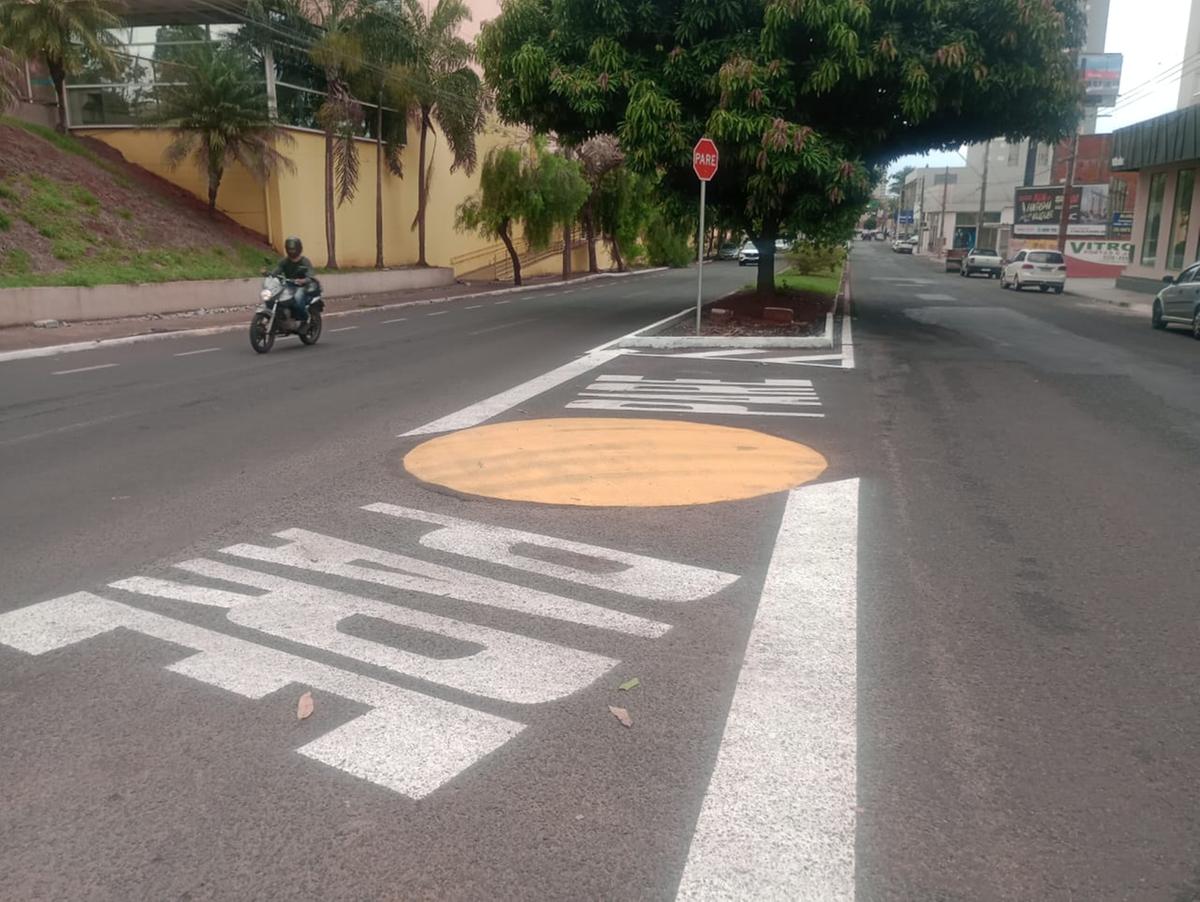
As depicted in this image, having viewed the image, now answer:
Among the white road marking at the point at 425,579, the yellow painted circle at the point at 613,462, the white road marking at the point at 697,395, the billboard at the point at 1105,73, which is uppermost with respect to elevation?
the billboard at the point at 1105,73

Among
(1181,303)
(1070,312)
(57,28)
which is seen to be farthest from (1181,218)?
(57,28)

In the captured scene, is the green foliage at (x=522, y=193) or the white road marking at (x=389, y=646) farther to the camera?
the green foliage at (x=522, y=193)

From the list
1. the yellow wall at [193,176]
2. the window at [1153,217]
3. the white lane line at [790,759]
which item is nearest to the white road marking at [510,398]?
the white lane line at [790,759]

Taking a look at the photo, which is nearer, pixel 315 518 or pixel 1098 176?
pixel 315 518

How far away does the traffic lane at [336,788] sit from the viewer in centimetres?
281

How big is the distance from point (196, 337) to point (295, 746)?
1612cm

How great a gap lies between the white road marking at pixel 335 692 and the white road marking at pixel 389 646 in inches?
6.9

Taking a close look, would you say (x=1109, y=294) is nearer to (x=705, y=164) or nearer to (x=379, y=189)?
(x=379, y=189)

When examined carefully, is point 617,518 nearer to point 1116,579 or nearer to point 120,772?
point 1116,579

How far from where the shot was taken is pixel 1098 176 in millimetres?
60562

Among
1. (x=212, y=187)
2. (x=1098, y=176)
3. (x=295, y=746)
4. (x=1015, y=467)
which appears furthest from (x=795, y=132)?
(x=1098, y=176)

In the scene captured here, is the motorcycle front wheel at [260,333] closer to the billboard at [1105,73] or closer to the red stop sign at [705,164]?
the red stop sign at [705,164]

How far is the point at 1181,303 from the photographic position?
20250 millimetres

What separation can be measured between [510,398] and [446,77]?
79.7 feet
